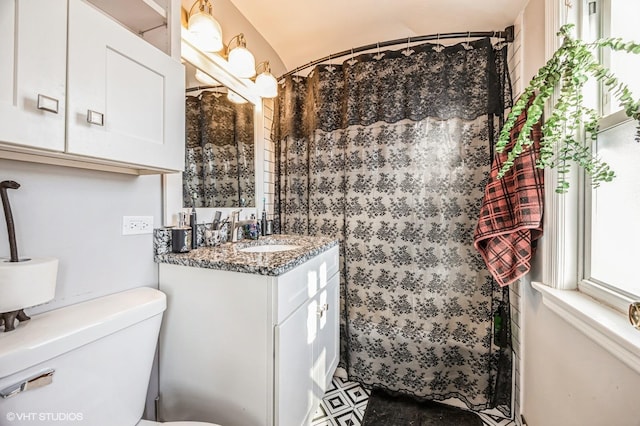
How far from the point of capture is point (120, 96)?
0.83m

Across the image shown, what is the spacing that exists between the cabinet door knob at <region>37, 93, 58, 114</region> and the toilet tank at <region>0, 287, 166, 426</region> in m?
0.56

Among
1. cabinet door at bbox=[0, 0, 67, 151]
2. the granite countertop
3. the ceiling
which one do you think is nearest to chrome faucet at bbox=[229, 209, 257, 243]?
the granite countertop

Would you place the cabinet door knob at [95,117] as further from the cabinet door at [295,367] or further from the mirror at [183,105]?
the cabinet door at [295,367]

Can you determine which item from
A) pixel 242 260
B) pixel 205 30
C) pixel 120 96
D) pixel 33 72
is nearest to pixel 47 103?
pixel 33 72

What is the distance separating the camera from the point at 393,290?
1.74 metres

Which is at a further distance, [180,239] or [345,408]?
[345,408]

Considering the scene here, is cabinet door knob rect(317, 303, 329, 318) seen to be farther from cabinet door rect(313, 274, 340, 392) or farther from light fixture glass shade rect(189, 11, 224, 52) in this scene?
light fixture glass shade rect(189, 11, 224, 52)

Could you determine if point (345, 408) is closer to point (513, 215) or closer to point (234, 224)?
point (234, 224)

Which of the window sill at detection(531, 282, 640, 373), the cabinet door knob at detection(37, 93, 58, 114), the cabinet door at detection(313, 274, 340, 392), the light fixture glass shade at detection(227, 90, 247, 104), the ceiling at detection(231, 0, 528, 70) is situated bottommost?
the cabinet door at detection(313, 274, 340, 392)

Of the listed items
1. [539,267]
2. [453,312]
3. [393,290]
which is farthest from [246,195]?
[539,267]

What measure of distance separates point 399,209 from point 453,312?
0.71 meters

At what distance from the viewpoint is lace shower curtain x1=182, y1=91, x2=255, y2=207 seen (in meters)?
1.41

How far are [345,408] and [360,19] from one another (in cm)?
246

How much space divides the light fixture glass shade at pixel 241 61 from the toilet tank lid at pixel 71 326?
4.13ft
